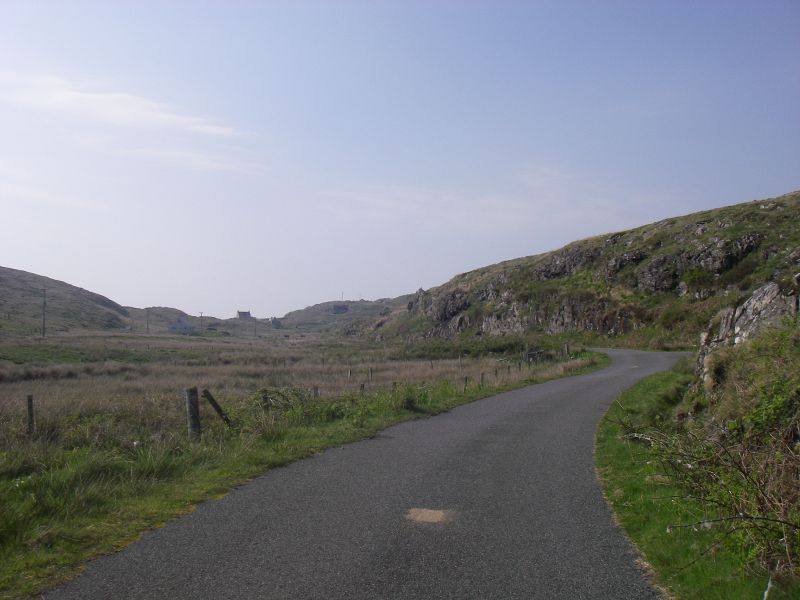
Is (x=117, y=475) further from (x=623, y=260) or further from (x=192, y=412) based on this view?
(x=623, y=260)

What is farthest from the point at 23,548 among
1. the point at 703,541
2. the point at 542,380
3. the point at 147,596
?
the point at 542,380

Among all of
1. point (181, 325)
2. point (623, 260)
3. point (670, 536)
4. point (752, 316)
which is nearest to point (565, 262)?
point (623, 260)

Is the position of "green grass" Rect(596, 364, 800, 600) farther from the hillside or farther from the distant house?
the distant house

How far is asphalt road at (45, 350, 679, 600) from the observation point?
554 cm

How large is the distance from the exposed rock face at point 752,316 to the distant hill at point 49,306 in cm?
8376

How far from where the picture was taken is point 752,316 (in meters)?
12.1

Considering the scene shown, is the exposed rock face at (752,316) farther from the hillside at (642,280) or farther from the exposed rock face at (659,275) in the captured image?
the exposed rock face at (659,275)

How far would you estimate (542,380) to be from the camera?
94.6 feet

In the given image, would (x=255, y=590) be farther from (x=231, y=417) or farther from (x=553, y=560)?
(x=231, y=417)

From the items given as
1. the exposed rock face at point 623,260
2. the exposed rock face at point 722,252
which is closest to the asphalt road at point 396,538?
the exposed rock face at point 722,252

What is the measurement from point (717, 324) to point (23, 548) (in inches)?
545

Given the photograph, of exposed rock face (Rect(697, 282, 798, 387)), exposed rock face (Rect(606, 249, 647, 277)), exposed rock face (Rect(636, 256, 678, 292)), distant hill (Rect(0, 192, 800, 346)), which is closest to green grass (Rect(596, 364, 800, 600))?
exposed rock face (Rect(697, 282, 798, 387))

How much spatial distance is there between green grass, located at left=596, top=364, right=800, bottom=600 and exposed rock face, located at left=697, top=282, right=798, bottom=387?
2.49m

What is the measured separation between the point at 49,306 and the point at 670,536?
5619 inches
